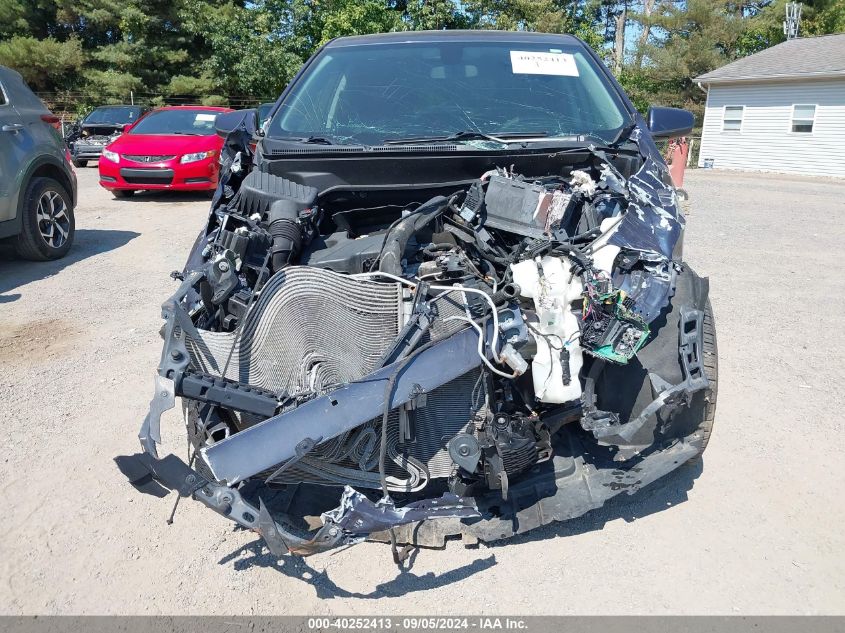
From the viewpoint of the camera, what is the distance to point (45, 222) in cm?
689

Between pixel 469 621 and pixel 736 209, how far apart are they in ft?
35.9

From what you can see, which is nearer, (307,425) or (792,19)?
(307,425)

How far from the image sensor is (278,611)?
7.58ft

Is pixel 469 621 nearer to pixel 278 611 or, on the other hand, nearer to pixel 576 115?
pixel 278 611

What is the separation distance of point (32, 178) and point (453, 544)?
6.15 metres

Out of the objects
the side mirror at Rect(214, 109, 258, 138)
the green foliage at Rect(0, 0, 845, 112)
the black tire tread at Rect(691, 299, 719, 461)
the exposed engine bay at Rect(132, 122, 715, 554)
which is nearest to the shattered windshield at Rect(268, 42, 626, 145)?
the side mirror at Rect(214, 109, 258, 138)

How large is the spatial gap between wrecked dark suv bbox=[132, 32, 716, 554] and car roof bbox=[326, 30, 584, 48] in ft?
3.65

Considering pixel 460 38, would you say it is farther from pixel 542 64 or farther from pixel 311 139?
pixel 311 139

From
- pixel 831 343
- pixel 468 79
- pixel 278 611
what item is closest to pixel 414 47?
pixel 468 79

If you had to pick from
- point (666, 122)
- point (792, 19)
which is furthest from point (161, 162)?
point (792, 19)

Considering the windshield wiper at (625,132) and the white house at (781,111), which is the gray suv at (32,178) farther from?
the white house at (781,111)

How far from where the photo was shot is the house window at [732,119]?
22.2 meters

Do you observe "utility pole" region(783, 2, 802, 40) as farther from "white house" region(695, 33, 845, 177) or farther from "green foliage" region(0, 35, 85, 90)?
"green foliage" region(0, 35, 85, 90)

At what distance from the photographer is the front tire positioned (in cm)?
660
